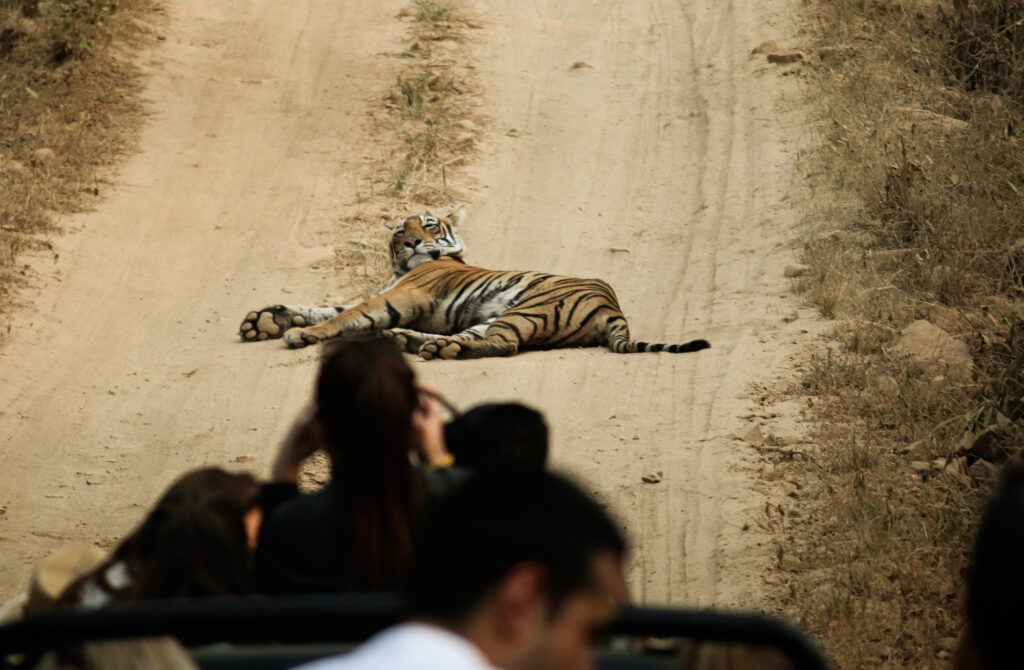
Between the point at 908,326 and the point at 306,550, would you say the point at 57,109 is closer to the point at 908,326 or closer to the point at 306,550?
the point at 908,326

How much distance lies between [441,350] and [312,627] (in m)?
5.85

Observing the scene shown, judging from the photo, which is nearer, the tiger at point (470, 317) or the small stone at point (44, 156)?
the tiger at point (470, 317)

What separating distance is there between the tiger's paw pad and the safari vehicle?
20.5ft

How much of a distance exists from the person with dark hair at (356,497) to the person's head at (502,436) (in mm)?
270

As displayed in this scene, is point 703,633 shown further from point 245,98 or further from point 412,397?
point 245,98

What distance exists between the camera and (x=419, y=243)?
8.90 m

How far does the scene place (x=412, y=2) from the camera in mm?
14180

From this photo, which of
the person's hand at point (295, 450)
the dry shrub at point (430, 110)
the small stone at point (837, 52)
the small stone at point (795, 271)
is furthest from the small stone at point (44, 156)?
the person's hand at point (295, 450)

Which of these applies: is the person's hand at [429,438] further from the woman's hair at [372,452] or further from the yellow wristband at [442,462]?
the woman's hair at [372,452]

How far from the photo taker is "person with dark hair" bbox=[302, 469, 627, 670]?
1.37 metres

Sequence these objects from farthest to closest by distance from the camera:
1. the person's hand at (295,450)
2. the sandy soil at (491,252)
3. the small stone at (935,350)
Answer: the small stone at (935,350) < the sandy soil at (491,252) < the person's hand at (295,450)

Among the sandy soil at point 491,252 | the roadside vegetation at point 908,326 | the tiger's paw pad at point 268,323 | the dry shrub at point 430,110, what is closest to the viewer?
the roadside vegetation at point 908,326

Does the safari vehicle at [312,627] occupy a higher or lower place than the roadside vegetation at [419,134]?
higher

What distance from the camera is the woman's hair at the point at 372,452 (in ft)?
7.88
